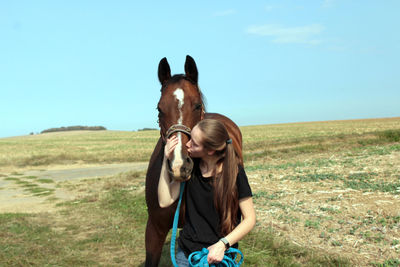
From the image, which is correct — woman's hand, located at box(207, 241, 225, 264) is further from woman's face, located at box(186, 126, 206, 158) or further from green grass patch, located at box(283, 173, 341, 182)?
green grass patch, located at box(283, 173, 341, 182)

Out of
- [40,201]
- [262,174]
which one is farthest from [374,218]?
[40,201]

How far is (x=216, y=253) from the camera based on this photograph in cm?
218

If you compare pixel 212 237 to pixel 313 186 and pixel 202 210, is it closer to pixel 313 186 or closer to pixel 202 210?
pixel 202 210

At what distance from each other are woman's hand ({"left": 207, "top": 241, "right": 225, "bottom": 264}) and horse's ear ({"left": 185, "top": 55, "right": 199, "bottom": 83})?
1.63 m

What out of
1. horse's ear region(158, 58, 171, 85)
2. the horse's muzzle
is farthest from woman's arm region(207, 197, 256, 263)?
horse's ear region(158, 58, 171, 85)

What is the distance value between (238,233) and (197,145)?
640mm

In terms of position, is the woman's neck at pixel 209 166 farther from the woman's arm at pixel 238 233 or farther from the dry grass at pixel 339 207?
the dry grass at pixel 339 207

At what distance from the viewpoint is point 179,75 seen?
10.5 ft

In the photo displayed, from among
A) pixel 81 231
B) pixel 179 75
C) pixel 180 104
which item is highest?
pixel 179 75

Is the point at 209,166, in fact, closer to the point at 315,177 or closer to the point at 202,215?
the point at 202,215

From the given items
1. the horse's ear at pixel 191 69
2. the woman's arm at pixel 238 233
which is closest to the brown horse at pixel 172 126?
the horse's ear at pixel 191 69

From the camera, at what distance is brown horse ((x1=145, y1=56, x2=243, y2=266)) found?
2.40 meters

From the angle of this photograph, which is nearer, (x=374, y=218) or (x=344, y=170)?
(x=374, y=218)

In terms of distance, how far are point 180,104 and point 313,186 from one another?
5493 mm
